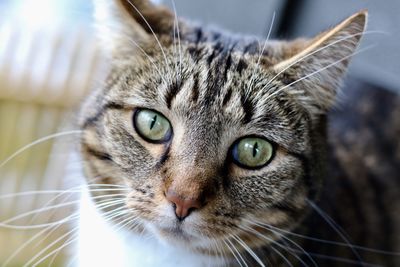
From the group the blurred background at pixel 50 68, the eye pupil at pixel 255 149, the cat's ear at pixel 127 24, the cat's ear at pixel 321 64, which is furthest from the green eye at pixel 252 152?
the blurred background at pixel 50 68

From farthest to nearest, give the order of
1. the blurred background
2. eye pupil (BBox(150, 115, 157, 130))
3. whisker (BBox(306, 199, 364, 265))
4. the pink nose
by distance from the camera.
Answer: the blurred background < whisker (BBox(306, 199, 364, 265)) < eye pupil (BBox(150, 115, 157, 130)) < the pink nose

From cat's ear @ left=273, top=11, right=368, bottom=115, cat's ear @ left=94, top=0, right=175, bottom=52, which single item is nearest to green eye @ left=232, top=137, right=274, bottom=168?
cat's ear @ left=273, top=11, right=368, bottom=115

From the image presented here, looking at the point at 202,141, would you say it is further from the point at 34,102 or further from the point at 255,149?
the point at 34,102

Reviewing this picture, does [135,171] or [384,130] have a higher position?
[384,130]

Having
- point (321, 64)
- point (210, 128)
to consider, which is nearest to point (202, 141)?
point (210, 128)

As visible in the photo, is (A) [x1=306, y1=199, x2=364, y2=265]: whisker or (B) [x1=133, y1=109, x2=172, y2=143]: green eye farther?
(A) [x1=306, y1=199, x2=364, y2=265]: whisker

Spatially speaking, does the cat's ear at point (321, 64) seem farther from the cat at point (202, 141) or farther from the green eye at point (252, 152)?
the green eye at point (252, 152)

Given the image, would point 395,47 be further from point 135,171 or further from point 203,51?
point 135,171

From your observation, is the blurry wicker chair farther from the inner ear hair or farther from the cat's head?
the inner ear hair

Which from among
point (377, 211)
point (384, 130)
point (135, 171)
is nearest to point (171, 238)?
point (135, 171)
